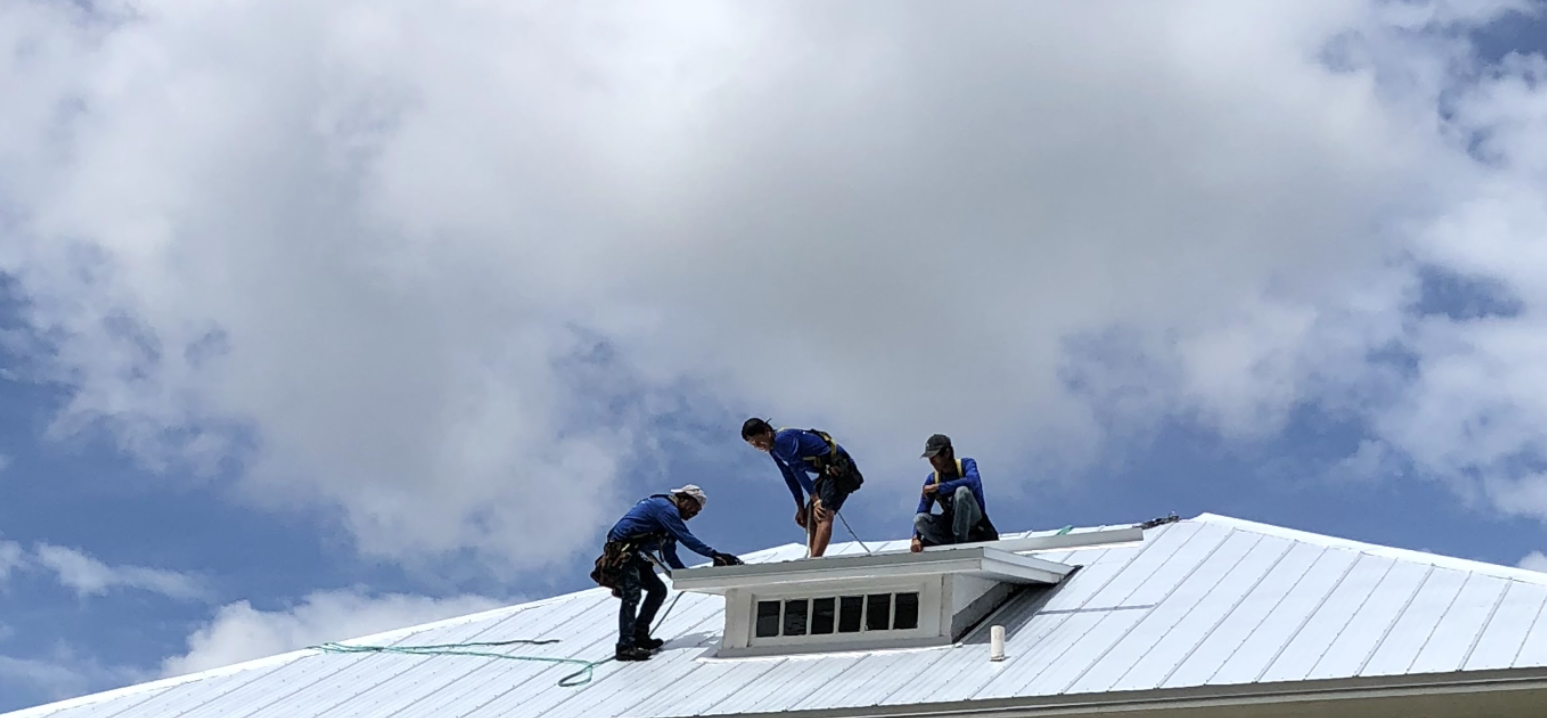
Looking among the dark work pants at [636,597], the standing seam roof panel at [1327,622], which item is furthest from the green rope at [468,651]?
the standing seam roof panel at [1327,622]

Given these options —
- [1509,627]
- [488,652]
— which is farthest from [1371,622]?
[488,652]

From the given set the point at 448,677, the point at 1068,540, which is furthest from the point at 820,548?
the point at 448,677

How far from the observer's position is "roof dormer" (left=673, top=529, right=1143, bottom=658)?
11.9 m

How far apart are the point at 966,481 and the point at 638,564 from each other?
9.83ft

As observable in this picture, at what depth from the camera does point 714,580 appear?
41.1 feet

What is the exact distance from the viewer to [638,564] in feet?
43.5

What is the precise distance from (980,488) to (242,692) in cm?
747

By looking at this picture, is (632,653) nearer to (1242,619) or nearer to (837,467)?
(837,467)

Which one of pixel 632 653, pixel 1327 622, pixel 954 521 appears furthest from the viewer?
pixel 954 521

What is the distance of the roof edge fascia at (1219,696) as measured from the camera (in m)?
8.64

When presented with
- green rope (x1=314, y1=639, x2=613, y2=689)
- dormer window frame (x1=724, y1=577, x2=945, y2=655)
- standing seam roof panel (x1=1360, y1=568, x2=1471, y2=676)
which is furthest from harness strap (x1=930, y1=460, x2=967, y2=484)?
standing seam roof panel (x1=1360, y1=568, x2=1471, y2=676)

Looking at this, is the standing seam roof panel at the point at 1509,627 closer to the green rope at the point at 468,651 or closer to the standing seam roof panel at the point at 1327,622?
the standing seam roof panel at the point at 1327,622

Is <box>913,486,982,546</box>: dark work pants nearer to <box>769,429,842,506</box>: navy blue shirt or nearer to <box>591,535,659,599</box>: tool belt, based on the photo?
<box>769,429,842,506</box>: navy blue shirt

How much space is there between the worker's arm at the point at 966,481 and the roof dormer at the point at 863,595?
3.28 ft
